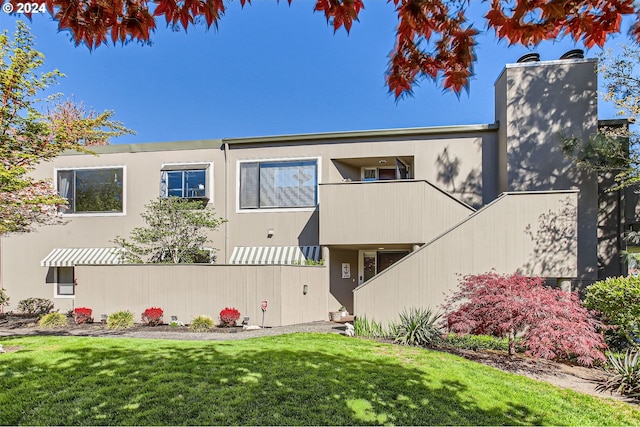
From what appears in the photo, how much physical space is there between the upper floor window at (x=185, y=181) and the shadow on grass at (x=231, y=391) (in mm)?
10682

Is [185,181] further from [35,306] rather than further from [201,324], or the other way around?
[35,306]

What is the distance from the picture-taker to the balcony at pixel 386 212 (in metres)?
14.0

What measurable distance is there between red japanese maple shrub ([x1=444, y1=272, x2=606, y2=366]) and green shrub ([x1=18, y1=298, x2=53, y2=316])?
18943mm

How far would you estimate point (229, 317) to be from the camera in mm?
13359

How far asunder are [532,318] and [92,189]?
20.0 meters

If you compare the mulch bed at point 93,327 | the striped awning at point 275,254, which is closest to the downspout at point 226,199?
the striped awning at point 275,254

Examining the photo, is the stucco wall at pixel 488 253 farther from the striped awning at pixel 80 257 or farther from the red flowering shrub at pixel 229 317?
the striped awning at pixel 80 257

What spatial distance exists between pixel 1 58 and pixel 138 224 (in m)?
9.75

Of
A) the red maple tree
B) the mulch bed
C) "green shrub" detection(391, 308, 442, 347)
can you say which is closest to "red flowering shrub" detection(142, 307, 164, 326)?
the mulch bed

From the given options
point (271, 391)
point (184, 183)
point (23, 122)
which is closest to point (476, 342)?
point (271, 391)

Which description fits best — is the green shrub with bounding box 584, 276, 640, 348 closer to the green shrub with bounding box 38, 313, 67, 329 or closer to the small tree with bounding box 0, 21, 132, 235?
the small tree with bounding box 0, 21, 132, 235

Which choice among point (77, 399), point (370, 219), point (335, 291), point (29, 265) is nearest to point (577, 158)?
point (370, 219)

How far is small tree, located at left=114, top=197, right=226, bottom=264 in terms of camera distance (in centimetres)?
1648

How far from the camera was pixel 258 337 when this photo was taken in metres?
11.0
